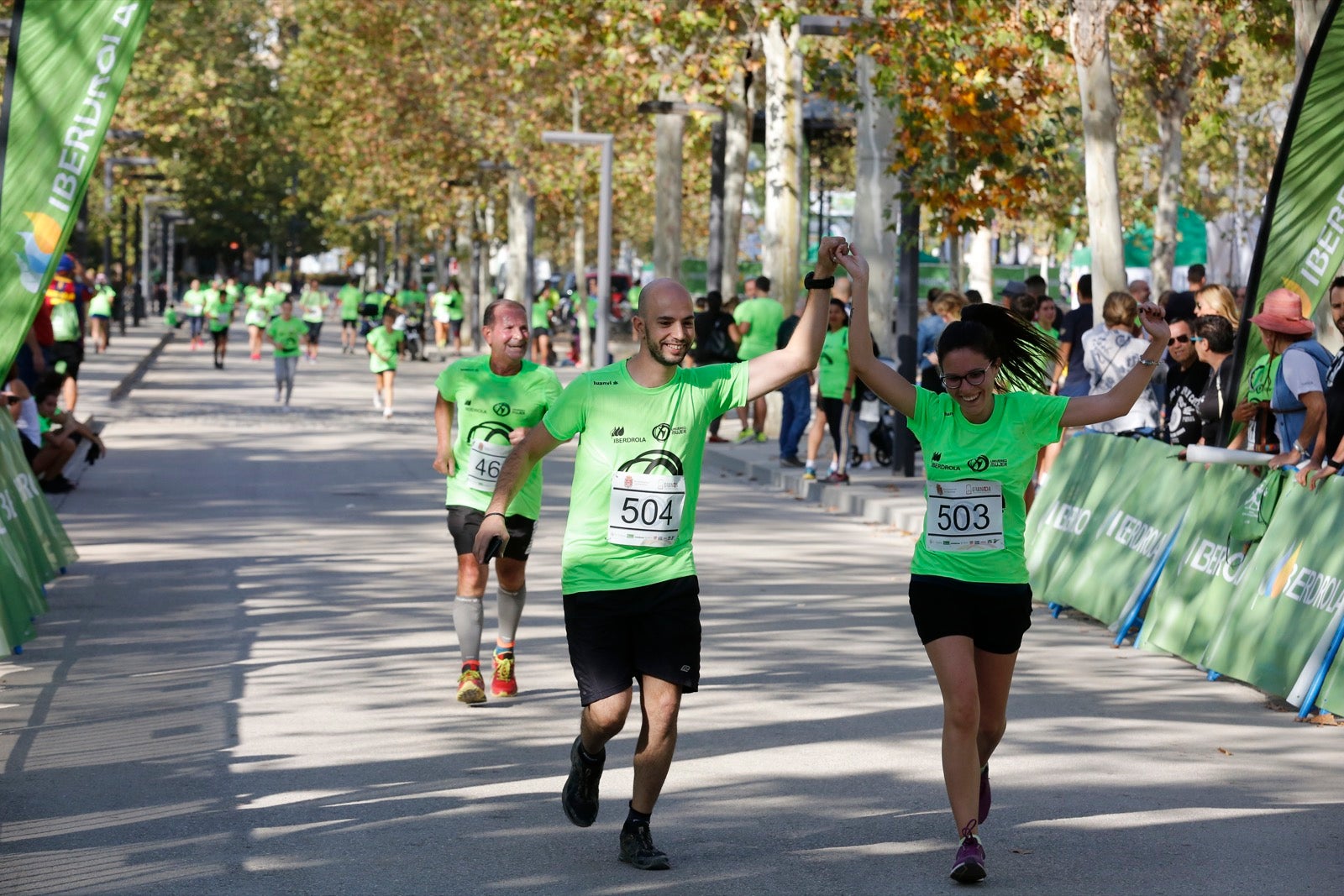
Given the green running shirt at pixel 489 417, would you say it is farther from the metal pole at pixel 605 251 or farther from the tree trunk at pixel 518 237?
the tree trunk at pixel 518 237

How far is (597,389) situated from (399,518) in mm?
10050

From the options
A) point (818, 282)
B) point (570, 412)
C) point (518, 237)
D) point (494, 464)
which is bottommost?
point (494, 464)

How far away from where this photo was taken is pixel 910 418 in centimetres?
628

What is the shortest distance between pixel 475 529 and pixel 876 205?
13.8 m

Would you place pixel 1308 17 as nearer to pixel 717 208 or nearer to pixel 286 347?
pixel 717 208

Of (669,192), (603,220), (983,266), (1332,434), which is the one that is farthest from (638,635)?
(983,266)

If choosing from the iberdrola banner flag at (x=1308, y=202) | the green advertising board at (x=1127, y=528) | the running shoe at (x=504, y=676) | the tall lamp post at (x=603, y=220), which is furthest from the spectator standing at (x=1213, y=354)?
the tall lamp post at (x=603, y=220)

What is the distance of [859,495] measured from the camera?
699 inches

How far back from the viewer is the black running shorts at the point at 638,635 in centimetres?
604

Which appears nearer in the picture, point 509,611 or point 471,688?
point 471,688

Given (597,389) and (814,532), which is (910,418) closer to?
(597,389)

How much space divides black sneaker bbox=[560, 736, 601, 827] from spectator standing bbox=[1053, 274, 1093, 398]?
8924mm

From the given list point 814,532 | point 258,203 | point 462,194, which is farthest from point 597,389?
point 258,203

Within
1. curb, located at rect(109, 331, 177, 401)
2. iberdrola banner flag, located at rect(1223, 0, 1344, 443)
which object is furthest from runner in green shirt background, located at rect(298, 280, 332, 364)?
iberdrola banner flag, located at rect(1223, 0, 1344, 443)
